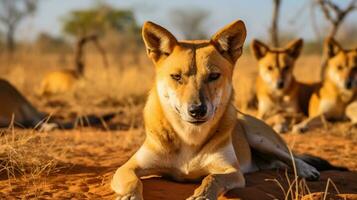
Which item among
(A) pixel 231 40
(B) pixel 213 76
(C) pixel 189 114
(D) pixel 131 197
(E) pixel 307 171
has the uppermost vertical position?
(A) pixel 231 40

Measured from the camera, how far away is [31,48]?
19219mm

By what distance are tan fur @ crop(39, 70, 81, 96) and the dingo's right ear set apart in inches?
224

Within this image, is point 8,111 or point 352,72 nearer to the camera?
point 8,111

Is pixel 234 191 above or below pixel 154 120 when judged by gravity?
below

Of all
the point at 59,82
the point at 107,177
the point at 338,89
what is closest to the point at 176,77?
the point at 107,177

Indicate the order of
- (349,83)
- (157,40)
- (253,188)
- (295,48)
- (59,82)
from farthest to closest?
(59,82) → (295,48) → (349,83) → (157,40) → (253,188)

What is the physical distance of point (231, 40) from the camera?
445 centimetres

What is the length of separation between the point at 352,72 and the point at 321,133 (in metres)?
1.66

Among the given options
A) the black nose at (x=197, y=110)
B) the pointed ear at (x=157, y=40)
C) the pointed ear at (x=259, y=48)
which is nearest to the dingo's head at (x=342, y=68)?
the pointed ear at (x=259, y=48)

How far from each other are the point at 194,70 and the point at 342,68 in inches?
238

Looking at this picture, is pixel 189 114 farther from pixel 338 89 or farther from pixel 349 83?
pixel 338 89

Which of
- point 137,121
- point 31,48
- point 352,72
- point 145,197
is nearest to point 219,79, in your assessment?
point 145,197

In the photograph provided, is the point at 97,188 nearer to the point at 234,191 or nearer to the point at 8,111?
the point at 234,191

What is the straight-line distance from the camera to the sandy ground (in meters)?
4.06
